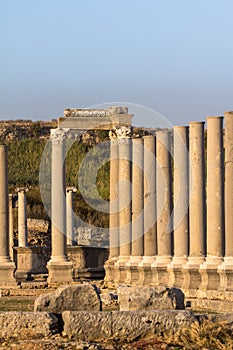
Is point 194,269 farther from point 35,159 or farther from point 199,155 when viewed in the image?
point 35,159

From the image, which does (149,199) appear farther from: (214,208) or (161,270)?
(214,208)

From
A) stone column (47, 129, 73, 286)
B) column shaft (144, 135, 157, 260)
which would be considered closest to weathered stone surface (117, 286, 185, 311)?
column shaft (144, 135, 157, 260)

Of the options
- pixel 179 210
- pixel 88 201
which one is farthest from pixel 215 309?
pixel 88 201

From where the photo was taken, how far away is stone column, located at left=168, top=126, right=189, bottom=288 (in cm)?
4306

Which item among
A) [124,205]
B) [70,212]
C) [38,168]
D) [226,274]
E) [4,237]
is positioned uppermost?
[38,168]

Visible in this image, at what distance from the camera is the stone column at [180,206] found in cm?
4306

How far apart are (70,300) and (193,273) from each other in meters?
17.6

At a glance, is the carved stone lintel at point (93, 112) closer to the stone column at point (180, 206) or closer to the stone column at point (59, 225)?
the stone column at point (59, 225)

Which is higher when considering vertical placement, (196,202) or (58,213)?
(58,213)

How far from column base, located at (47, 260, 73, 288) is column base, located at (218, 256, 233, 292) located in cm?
1389

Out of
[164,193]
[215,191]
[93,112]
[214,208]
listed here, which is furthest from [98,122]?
[214,208]

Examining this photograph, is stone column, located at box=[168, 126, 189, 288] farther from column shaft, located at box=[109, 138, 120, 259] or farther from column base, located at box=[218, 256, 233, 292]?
column shaft, located at box=[109, 138, 120, 259]

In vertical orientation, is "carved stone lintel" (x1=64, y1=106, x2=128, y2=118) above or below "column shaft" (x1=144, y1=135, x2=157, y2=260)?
above

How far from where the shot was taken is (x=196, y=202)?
41.5 metres
